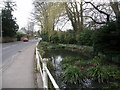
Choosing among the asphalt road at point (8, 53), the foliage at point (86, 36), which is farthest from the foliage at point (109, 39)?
the asphalt road at point (8, 53)

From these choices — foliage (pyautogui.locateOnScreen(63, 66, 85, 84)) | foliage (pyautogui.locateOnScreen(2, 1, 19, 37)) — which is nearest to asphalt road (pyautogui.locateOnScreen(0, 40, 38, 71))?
foliage (pyautogui.locateOnScreen(63, 66, 85, 84))

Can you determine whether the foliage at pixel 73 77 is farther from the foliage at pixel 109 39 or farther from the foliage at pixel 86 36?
the foliage at pixel 86 36

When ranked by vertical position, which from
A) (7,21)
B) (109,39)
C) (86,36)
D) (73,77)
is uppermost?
(7,21)

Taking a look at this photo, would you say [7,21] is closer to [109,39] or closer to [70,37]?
[70,37]

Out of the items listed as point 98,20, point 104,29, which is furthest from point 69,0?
point 104,29


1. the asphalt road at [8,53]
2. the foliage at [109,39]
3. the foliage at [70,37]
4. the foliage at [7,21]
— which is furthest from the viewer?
the foliage at [7,21]

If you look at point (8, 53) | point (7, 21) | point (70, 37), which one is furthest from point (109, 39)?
point (7, 21)

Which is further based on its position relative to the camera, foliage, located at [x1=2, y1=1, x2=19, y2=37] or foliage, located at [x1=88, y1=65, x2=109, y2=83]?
foliage, located at [x1=2, y1=1, x2=19, y2=37]

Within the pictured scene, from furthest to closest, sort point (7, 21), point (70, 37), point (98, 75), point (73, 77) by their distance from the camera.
A: 1. point (7, 21)
2. point (70, 37)
3. point (98, 75)
4. point (73, 77)

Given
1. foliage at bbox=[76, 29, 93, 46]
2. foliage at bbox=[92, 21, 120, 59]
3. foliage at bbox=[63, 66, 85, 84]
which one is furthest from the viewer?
foliage at bbox=[76, 29, 93, 46]

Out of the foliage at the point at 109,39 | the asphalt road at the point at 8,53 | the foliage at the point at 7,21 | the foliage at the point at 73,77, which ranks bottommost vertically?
the foliage at the point at 73,77

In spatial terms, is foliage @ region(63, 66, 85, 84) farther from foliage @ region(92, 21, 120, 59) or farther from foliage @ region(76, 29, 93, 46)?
foliage @ region(76, 29, 93, 46)

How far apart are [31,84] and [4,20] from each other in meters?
29.5

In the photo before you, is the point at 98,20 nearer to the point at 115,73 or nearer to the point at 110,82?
the point at 115,73
